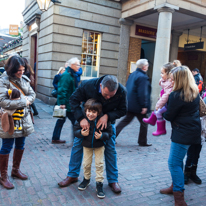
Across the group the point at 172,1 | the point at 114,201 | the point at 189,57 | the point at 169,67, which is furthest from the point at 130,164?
the point at 189,57

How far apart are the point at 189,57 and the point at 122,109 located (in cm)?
1685

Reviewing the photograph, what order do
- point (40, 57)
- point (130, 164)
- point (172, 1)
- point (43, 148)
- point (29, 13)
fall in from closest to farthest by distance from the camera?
point (130, 164), point (43, 148), point (172, 1), point (40, 57), point (29, 13)

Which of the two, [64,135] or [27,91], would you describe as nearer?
[27,91]

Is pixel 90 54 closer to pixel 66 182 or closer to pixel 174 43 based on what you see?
pixel 174 43

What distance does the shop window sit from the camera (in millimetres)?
11188

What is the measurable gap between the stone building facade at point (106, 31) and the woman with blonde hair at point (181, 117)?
6.93 metres

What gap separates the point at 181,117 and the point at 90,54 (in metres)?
9.11

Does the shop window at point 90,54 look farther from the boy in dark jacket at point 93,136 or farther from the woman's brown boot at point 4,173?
the boy in dark jacket at point 93,136

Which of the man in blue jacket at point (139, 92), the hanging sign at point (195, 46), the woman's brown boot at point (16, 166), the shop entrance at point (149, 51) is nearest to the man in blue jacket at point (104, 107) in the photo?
the woman's brown boot at point (16, 166)

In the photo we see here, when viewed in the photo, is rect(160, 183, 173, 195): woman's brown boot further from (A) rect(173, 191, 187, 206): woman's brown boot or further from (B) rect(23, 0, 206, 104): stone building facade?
(B) rect(23, 0, 206, 104): stone building facade

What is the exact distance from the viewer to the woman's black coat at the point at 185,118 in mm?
2701

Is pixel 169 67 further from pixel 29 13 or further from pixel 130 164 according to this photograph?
pixel 29 13

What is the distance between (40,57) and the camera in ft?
38.8

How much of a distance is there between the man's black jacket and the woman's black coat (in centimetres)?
62
